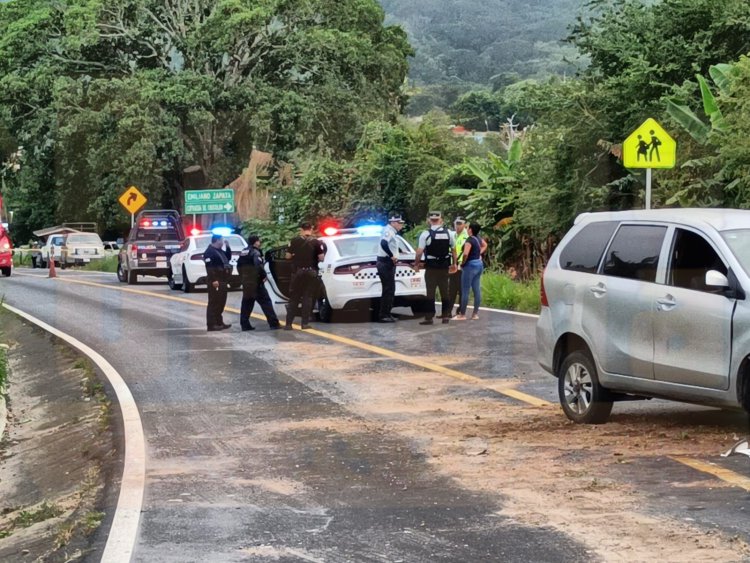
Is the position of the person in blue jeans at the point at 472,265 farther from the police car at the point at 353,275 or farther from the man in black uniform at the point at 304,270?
the man in black uniform at the point at 304,270

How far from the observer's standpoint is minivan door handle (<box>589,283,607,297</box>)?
10531mm

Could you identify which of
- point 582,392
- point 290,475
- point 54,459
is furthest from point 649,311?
point 54,459

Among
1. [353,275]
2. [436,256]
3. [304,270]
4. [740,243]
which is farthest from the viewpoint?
[353,275]

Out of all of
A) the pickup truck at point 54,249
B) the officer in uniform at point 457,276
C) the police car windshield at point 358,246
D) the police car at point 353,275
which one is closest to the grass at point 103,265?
the pickup truck at point 54,249

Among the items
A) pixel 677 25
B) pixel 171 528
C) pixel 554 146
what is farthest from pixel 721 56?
pixel 171 528

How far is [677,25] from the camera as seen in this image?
26.5 m

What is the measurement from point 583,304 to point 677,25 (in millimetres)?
17113

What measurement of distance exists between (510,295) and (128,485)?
16.2 m

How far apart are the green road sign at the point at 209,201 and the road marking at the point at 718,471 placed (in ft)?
135

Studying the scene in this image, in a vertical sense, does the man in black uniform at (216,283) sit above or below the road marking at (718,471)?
above

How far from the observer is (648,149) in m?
20.1

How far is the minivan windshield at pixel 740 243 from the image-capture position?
9508mm

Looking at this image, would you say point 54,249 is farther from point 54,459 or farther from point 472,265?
point 54,459

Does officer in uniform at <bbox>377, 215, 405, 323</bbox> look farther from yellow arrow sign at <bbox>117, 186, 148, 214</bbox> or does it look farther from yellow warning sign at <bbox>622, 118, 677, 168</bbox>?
yellow arrow sign at <bbox>117, 186, 148, 214</bbox>
